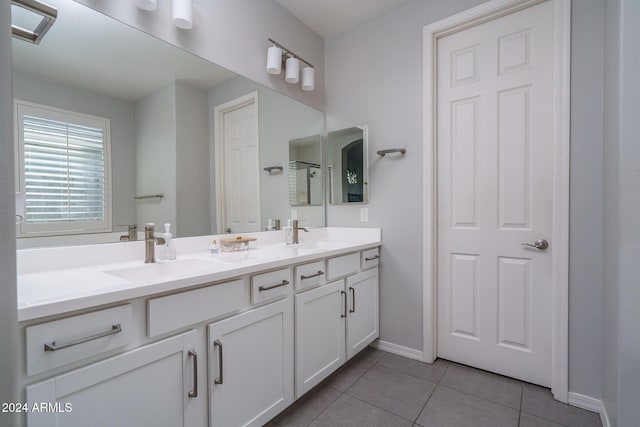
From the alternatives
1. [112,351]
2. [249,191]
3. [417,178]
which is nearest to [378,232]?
[417,178]

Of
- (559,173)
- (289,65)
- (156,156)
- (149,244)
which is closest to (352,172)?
(289,65)

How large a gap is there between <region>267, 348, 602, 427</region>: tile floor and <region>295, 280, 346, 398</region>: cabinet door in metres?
0.14

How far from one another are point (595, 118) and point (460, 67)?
84cm

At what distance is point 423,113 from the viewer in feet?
6.78

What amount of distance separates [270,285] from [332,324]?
0.61 m

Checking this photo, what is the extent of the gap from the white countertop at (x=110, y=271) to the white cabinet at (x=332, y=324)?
0.25m

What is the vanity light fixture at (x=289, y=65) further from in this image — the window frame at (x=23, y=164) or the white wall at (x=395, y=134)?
the window frame at (x=23, y=164)

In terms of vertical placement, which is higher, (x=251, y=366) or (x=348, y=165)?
(x=348, y=165)

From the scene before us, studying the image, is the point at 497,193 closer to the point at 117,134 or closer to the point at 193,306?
the point at 193,306

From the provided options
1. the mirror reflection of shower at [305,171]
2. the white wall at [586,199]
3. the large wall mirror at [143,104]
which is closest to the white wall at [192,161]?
the large wall mirror at [143,104]

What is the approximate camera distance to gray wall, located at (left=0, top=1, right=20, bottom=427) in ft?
1.22

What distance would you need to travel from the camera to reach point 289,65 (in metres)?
2.12

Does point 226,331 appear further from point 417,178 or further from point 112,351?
point 417,178

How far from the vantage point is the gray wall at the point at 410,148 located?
1.55 m
